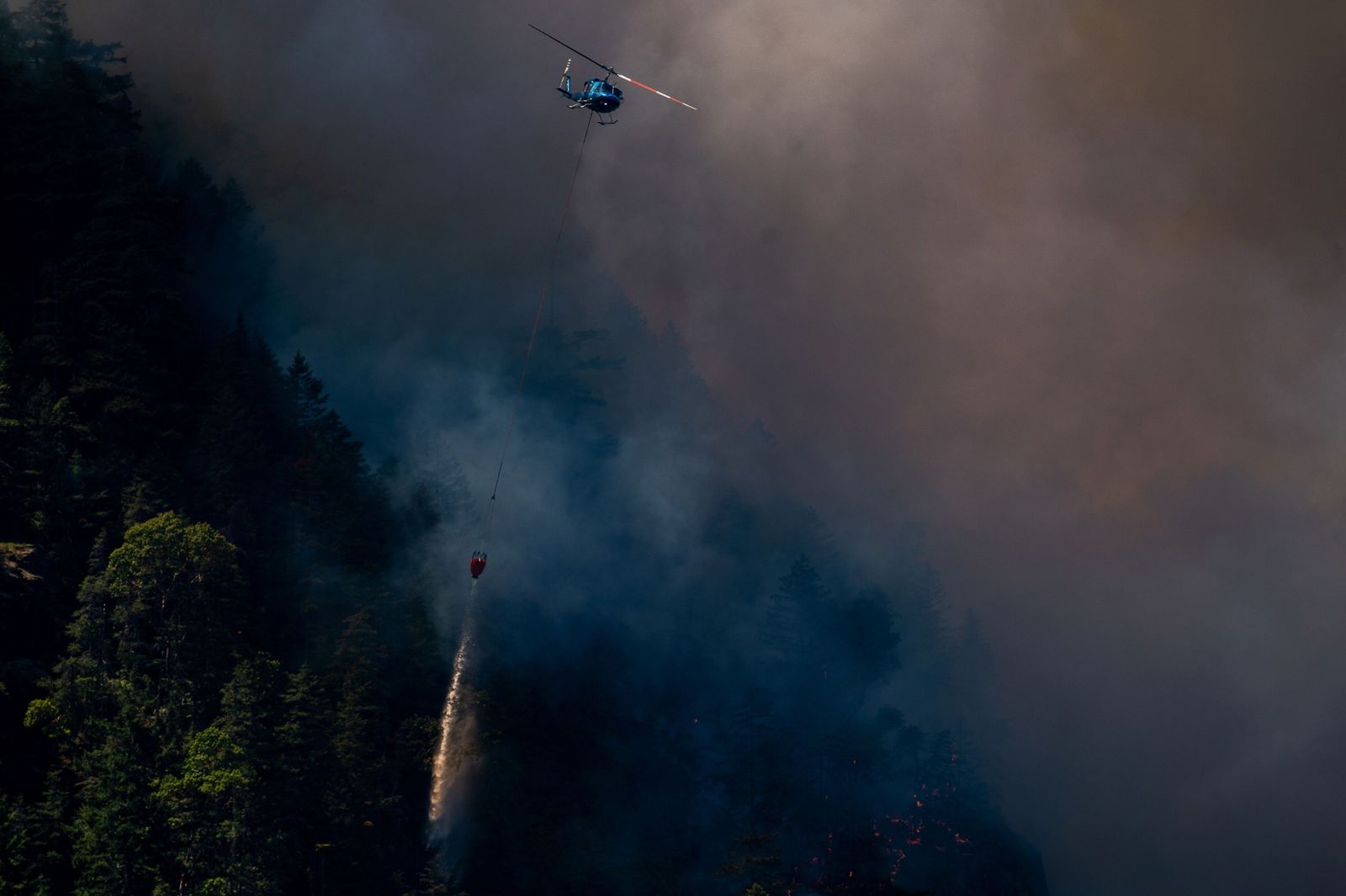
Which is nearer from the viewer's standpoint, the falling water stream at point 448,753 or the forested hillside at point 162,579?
the forested hillside at point 162,579

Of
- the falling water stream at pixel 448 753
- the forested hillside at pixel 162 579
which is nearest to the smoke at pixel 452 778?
the falling water stream at pixel 448 753

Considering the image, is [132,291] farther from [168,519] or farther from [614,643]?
[614,643]

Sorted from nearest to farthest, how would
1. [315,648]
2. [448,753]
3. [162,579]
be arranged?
[162,579] → [315,648] → [448,753]

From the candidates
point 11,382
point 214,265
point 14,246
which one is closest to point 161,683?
point 11,382

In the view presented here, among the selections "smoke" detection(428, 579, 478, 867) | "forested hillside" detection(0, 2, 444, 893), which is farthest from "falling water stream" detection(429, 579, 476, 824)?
"forested hillside" detection(0, 2, 444, 893)

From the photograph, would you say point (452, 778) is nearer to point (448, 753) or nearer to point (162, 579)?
point (448, 753)

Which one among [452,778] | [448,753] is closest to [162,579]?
[448,753]

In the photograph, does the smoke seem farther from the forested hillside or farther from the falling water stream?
the forested hillside

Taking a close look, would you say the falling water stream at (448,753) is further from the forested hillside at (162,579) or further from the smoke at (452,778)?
the forested hillside at (162,579)

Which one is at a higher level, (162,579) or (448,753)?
(162,579)
